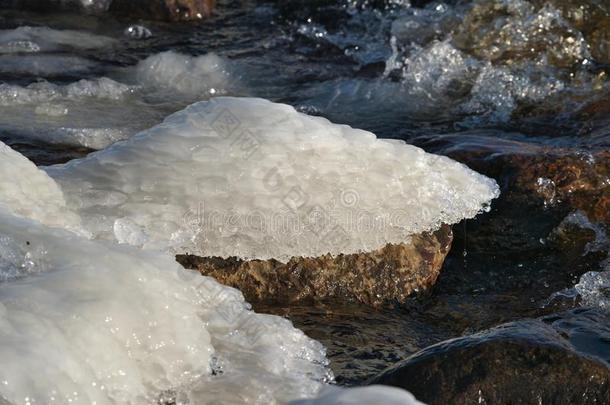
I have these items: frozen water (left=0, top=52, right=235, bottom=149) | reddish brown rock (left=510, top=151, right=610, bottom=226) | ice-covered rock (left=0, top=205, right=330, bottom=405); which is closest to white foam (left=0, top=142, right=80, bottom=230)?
ice-covered rock (left=0, top=205, right=330, bottom=405)

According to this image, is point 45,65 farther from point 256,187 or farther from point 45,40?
point 256,187

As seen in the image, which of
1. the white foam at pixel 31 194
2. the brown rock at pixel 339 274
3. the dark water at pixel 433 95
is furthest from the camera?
the dark water at pixel 433 95

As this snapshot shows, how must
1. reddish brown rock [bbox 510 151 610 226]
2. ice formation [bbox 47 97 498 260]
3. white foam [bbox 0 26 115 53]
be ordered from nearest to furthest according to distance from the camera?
ice formation [bbox 47 97 498 260]
reddish brown rock [bbox 510 151 610 226]
white foam [bbox 0 26 115 53]

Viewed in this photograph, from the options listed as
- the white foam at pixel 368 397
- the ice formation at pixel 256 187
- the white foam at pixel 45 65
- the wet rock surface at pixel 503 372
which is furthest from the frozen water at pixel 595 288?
the white foam at pixel 45 65

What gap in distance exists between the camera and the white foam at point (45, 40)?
757cm

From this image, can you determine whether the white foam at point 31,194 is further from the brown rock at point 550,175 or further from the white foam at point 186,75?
the white foam at point 186,75

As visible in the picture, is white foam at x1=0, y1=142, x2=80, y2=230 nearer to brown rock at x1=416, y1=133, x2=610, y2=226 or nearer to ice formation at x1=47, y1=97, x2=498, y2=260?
ice formation at x1=47, y1=97, x2=498, y2=260

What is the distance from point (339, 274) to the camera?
4.18 metres

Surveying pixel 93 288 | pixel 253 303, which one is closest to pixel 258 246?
pixel 253 303

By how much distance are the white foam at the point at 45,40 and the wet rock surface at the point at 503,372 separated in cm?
499

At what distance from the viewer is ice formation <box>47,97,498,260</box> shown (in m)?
3.93

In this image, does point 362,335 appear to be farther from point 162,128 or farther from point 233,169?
point 162,128

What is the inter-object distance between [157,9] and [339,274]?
496 centimetres

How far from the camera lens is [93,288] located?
3033mm
